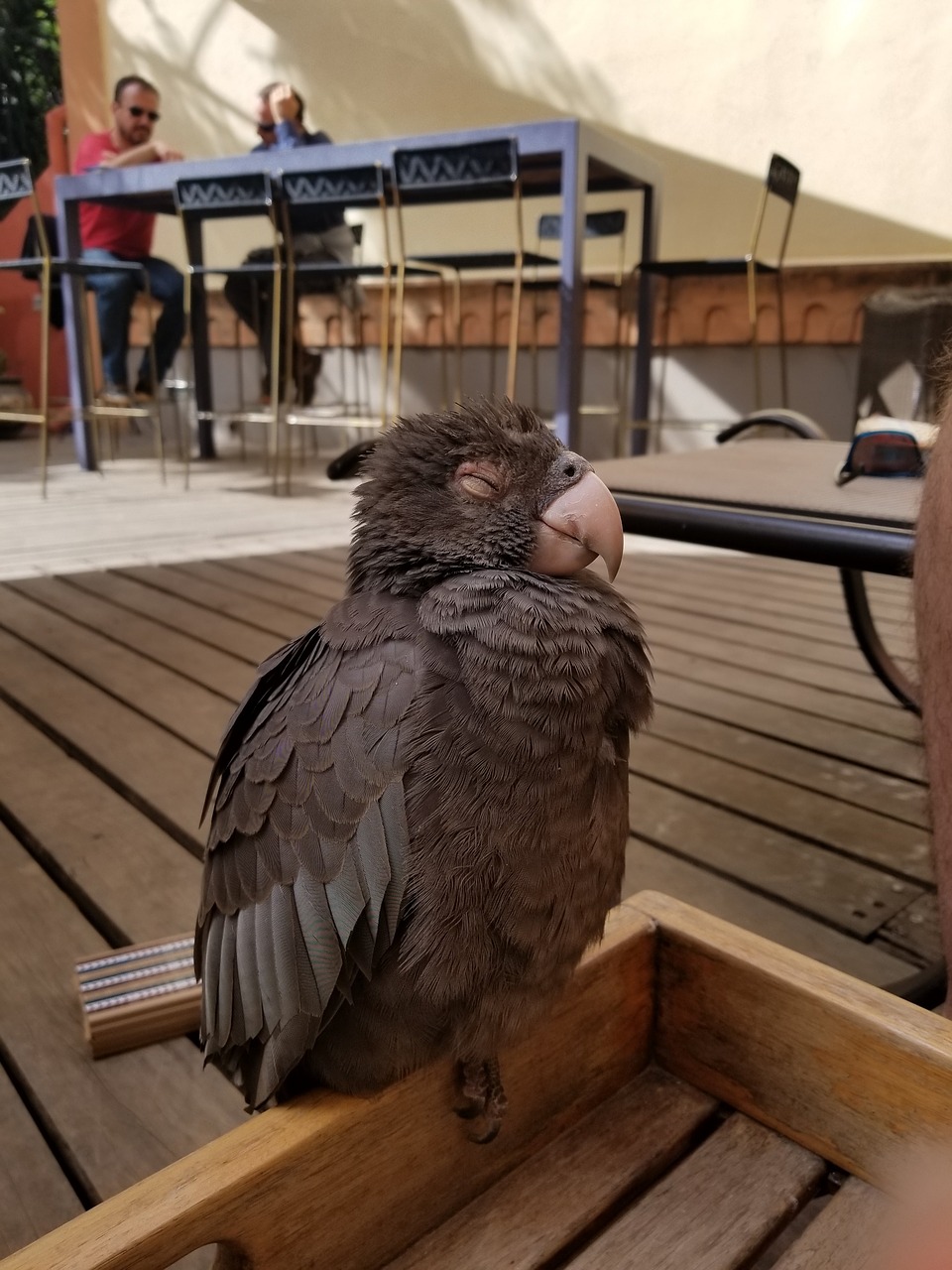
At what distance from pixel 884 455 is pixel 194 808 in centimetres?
131

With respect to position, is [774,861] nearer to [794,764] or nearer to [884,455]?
[794,764]

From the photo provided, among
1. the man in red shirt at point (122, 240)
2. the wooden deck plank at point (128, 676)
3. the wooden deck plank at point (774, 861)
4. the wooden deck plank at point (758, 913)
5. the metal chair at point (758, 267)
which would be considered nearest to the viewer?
the wooden deck plank at point (758, 913)

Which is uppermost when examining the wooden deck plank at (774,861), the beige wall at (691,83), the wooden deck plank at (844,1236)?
the beige wall at (691,83)

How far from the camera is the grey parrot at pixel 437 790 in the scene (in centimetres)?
65

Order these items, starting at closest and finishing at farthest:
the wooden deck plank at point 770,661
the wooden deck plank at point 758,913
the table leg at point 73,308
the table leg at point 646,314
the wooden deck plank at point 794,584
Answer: the wooden deck plank at point 758,913 → the wooden deck plank at point 770,661 → the wooden deck plank at point 794,584 → the table leg at point 646,314 → the table leg at point 73,308

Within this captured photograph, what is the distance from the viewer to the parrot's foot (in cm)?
73

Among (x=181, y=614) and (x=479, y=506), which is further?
(x=181, y=614)

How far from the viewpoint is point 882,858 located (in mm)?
1391

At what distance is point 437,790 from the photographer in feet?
2.14

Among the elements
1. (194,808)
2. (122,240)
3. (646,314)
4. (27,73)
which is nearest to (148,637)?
(194,808)

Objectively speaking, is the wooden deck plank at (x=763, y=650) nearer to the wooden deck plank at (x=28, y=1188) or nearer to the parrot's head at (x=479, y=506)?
the parrot's head at (x=479, y=506)

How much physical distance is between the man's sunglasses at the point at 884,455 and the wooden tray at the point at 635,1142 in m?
0.99

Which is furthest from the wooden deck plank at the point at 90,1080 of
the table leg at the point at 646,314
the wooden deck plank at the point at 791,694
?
the table leg at the point at 646,314

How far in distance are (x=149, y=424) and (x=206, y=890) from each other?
7706 millimetres
